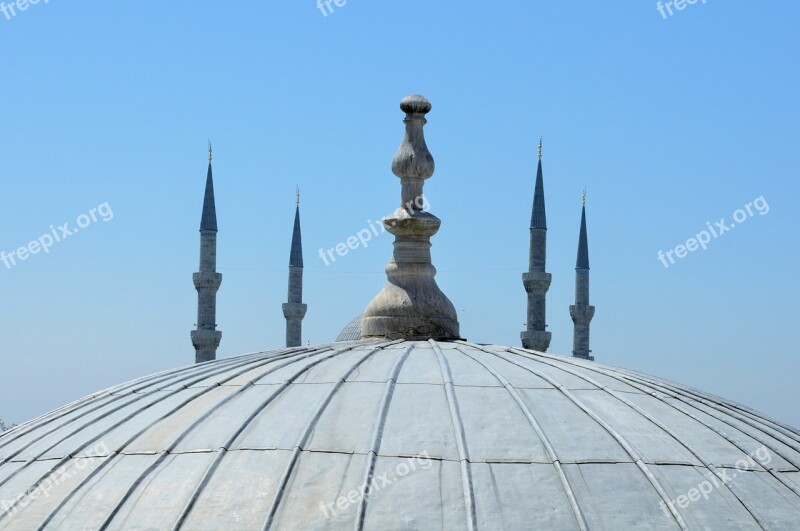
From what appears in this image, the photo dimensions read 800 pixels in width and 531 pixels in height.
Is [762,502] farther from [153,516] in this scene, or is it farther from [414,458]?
[153,516]

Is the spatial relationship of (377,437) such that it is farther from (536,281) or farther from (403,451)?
(536,281)

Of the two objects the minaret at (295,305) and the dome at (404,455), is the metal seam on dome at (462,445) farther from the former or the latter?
the minaret at (295,305)

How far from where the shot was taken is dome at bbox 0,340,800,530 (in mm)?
6594

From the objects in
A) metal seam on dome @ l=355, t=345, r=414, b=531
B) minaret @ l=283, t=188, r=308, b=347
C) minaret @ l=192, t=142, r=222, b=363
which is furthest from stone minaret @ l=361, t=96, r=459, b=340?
minaret @ l=283, t=188, r=308, b=347

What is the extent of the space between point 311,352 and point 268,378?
31.4 inches

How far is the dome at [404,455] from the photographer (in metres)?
6.59

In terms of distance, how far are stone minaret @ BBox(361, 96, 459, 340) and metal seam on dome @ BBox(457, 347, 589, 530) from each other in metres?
1.04

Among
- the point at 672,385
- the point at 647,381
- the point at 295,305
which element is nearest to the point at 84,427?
the point at 647,381

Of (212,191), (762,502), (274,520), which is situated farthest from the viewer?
(212,191)

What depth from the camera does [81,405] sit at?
8930 millimetres

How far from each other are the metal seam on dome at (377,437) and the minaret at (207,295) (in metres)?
32.0

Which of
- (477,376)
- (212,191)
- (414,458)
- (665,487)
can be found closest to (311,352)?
(477,376)

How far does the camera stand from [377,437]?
7059mm

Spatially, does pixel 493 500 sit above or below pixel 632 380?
below
